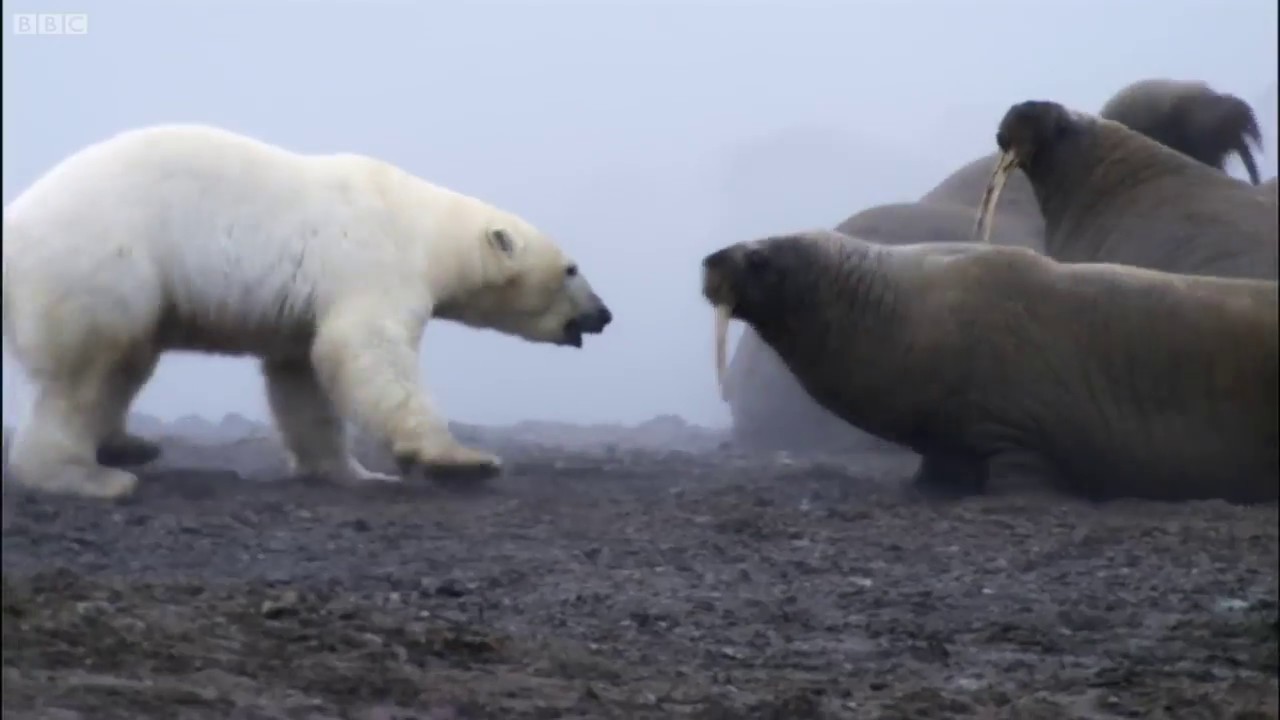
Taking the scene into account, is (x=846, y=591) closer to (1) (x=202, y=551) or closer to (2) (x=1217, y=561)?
(2) (x=1217, y=561)

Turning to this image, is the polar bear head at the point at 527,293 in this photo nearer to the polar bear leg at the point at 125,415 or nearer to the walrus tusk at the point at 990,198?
the polar bear leg at the point at 125,415

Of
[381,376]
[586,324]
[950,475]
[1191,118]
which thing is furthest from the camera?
[1191,118]

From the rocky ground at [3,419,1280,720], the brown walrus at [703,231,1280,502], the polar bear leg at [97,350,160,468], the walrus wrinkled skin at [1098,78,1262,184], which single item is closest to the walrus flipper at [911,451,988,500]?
the brown walrus at [703,231,1280,502]

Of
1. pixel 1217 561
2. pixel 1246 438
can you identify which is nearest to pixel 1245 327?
pixel 1246 438

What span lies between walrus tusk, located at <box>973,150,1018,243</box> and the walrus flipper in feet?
1.72

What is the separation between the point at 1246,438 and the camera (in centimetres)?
286

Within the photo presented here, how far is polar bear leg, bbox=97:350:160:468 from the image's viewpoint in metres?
1.79

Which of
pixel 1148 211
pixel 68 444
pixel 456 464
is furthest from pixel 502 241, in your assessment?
pixel 68 444

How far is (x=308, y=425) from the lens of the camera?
7.32 feet

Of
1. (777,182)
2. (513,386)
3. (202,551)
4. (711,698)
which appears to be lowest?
(711,698)

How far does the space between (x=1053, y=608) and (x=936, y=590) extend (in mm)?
124

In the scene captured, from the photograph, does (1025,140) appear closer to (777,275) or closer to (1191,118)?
(1191,118)

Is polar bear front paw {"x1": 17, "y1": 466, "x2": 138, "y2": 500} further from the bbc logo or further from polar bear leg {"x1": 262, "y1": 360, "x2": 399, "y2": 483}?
the bbc logo

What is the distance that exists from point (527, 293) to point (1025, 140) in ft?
3.60
